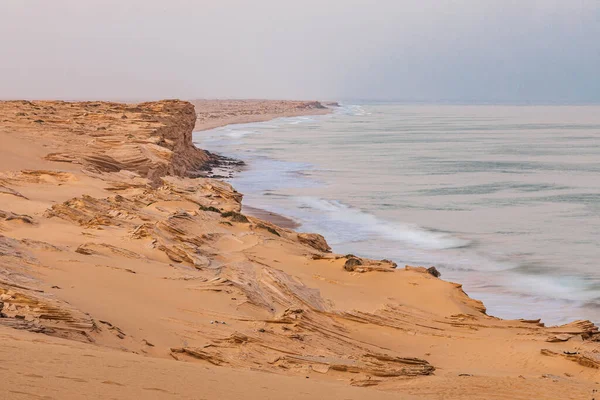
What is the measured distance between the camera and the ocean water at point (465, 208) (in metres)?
17.3

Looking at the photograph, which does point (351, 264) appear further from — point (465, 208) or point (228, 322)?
point (465, 208)

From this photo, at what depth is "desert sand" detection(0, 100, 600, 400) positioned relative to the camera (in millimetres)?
5727

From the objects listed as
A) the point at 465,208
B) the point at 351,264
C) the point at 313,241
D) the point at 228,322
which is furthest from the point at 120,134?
the point at 228,322

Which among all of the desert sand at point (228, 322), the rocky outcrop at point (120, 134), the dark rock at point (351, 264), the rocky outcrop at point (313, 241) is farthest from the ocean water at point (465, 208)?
the desert sand at point (228, 322)

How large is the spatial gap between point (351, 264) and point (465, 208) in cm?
1576

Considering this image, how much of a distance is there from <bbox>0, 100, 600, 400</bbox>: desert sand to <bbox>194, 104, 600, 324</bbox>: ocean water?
3.79 meters

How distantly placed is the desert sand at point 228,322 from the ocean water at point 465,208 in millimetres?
3789

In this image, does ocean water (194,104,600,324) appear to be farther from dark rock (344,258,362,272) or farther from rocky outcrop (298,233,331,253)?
dark rock (344,258,362,272)

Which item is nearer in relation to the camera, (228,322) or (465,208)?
(228,322)

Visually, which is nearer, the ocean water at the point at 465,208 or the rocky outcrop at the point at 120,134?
the ocean water at the point at 465,208

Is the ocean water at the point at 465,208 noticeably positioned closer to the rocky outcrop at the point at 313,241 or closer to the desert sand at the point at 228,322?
the rocky outcrop at the point at 313,241

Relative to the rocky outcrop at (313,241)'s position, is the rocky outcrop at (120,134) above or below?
above

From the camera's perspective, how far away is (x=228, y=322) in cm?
912

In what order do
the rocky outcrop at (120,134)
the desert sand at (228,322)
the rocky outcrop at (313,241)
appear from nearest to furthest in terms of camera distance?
the desert sand at (228,322), the rocky outcrop at (313,241), the rocky outcrop at (120,134)
